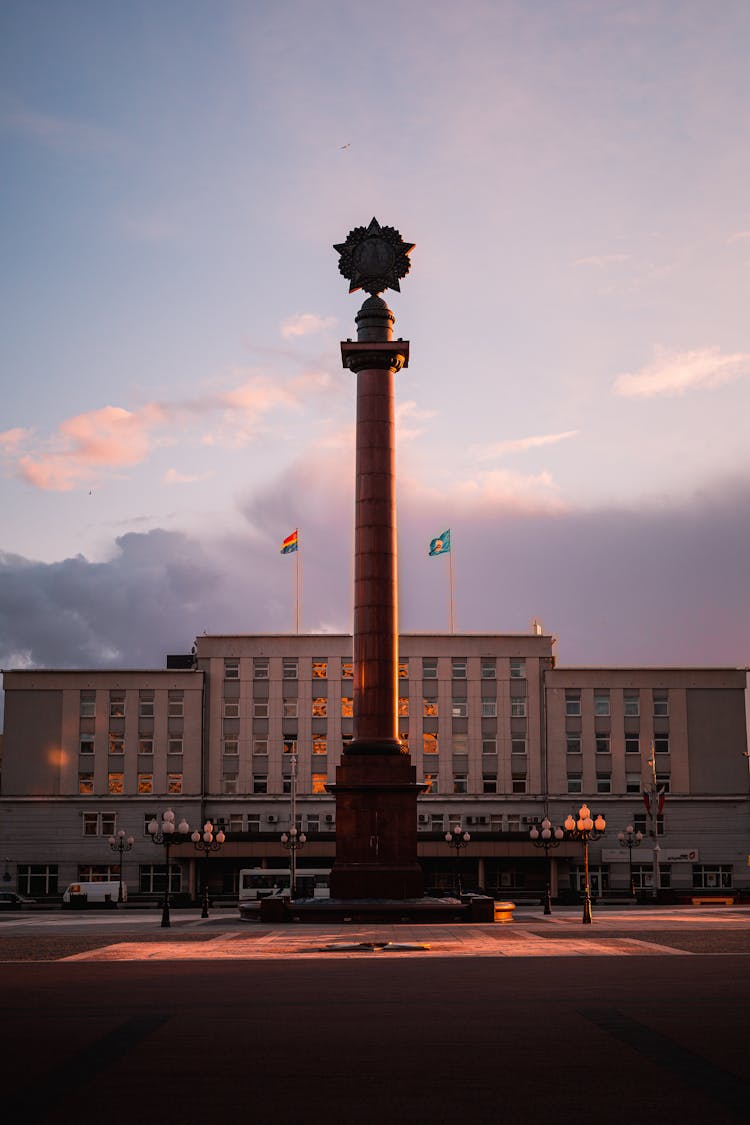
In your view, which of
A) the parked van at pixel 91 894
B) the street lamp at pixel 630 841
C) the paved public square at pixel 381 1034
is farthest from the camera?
the street lamp at pixel 630 841

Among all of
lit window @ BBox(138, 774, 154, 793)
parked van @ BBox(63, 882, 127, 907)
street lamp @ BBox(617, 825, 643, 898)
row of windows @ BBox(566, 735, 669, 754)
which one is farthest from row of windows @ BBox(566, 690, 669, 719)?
parked van @ BBox(63, 882, 127, 907)

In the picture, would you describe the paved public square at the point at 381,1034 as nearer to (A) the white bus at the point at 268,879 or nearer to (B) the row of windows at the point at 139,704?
(A) the white bus at the point at 268,879

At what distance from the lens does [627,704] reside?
105 m

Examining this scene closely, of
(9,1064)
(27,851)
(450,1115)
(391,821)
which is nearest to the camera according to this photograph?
(450,1115)

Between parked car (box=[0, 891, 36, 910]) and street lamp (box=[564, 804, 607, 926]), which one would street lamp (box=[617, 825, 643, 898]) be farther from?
parked car (box=[0, 891, 36, 910])

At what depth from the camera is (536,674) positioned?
10550 cm

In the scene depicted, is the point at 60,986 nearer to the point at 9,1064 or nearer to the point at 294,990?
the point at 294,990

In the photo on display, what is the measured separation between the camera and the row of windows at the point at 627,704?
344 feet

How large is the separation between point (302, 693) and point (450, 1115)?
9292 cm

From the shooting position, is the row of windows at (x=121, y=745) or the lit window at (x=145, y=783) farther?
the row of windows at (x=121, y=745)

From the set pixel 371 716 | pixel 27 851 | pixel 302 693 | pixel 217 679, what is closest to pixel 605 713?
pixel 302 693

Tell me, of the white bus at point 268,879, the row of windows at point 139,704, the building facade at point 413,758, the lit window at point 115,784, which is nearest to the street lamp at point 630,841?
the building facade at point 413,758

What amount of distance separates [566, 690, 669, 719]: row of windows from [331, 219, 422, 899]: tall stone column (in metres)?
53.9

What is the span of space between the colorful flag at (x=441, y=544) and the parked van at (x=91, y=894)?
1239 inches
